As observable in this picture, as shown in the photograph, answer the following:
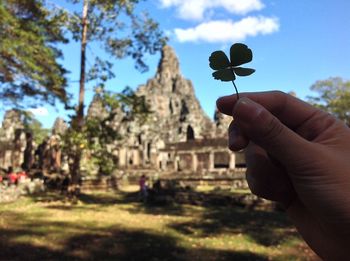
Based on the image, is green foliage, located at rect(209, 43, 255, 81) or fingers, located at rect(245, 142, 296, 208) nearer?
green foliage, located at rect(209, 43, 255, 81)

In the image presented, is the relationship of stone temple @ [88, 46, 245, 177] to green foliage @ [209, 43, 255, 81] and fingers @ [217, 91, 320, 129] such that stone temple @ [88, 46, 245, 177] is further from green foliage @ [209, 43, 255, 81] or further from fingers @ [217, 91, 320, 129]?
green foliage @ [209, 43, 255, 81]

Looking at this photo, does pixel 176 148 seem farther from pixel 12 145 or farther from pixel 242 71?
pixel 242 71

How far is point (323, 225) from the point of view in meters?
1.58

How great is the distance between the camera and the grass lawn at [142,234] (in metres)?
8.16

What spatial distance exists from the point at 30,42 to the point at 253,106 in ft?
54.9

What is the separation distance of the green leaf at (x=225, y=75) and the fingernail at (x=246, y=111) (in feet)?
0.35

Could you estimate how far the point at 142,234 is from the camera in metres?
10.2

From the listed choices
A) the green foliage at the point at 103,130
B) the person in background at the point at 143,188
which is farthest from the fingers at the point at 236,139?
the person in background at the point at 143,188

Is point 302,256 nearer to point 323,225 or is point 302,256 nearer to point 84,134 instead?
point 323,225

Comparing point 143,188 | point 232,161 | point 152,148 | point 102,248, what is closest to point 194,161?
point 232,161

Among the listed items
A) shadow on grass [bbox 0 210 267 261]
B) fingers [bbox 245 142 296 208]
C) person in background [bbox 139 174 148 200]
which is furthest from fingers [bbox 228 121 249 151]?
person in background [bbox 139 174 148 200]

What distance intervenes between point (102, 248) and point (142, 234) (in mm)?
1865

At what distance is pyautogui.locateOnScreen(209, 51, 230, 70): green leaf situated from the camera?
4.21 feet

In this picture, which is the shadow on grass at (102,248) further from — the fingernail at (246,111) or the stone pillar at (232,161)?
the stone pillar at (232,161)
